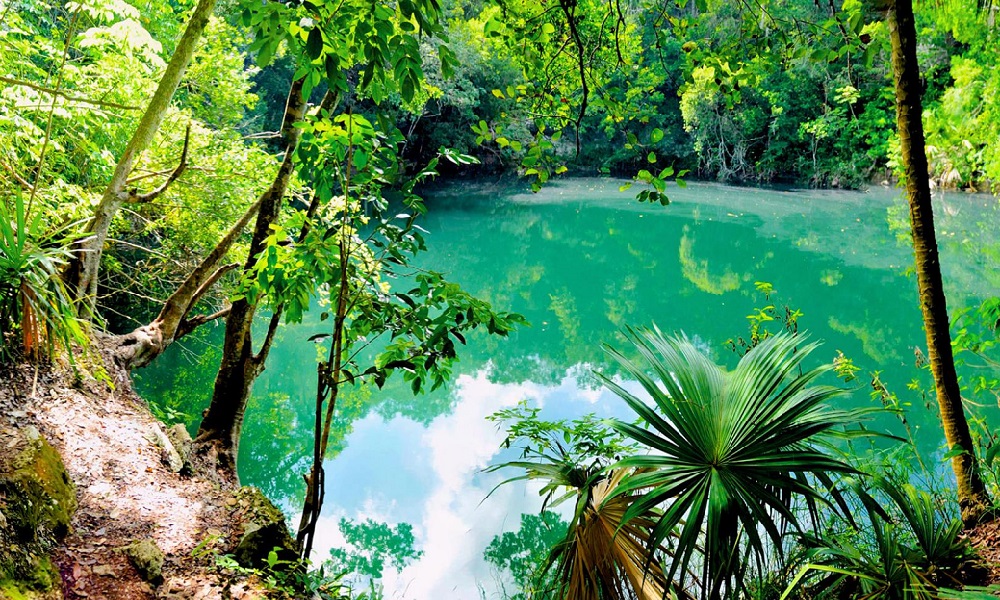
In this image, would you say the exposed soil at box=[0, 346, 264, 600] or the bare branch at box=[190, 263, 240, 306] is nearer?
the exposed soil at box=[0, 346, 264, 600]

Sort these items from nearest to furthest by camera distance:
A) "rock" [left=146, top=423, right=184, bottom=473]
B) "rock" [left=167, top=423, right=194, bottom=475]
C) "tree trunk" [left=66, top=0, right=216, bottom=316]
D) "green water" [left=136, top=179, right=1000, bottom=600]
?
"rock" [left=146, top=423, right=184, bottom=473] → "rock" [left=167, top=423, right=194, bottom=475] → "tree trunk" [left=66, top=0, right=216, bottom=316] → "green water" [left=136, top=179, right=1000, bottom=600]

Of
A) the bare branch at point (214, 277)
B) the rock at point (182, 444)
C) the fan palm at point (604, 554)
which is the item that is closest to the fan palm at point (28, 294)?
the rock at point (182, 444)

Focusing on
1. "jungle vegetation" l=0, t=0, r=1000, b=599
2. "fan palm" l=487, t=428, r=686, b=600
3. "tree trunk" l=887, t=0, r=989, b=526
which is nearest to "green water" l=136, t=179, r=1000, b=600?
"tree trunk" l=887, t=0, r=989, b=526

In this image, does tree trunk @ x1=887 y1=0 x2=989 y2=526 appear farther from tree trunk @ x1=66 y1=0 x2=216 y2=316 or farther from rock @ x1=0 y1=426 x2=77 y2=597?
tree trunk @ x1=66 y1=0 x2=216 y2=316

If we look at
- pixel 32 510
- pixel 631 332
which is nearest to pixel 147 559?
pixel 32 510

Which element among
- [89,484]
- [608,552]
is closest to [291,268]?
[89,484]

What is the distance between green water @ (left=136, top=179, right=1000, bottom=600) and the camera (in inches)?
216

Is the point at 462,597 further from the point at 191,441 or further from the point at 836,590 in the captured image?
the point at 836,590

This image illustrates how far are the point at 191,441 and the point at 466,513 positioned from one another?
249 cm

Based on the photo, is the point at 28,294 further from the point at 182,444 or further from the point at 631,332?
the point at 631,332

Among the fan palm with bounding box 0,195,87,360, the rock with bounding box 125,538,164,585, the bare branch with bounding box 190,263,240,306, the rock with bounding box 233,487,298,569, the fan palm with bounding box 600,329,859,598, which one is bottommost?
the rock with bounding box 125,538,164,585

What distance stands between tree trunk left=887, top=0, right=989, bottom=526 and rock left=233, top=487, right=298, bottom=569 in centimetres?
240

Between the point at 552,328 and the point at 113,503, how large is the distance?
879 cm

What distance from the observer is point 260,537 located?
2301 millimetres
